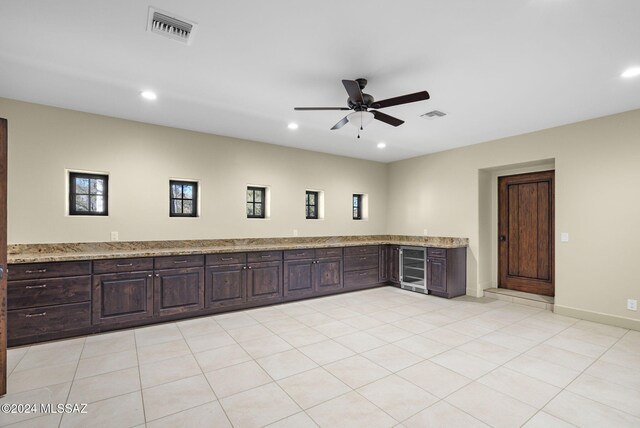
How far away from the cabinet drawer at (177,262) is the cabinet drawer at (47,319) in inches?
31.8

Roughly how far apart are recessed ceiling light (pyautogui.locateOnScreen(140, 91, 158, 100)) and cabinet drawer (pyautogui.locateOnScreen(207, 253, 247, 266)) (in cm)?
205

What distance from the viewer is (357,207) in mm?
6879

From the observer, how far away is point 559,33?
2316mm

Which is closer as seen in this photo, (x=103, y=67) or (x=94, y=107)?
(x=103, y=67)

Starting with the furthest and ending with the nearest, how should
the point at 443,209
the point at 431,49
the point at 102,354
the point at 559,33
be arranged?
the point at 443,209 < the point at 102,354 < the point at 431,49 < the point at 559,33

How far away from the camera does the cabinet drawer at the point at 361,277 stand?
5.72m

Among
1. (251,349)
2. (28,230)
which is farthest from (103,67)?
(251,349)

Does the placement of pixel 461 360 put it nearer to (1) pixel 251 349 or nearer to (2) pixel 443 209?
(1) pixel 251 349

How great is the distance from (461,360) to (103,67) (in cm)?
427

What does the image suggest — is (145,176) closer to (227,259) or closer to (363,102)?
(227,259)

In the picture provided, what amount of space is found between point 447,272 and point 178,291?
13.6 feet

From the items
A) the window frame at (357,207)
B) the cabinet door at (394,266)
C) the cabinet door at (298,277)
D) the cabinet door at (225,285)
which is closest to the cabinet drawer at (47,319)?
the cabinet door at (225,285)

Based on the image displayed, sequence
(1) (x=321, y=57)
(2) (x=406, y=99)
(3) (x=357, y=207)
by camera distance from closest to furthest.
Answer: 1. (1) (x=321, y=57)
2. (2) (x=406, y=99)
3. (3) (x=357, y=207)

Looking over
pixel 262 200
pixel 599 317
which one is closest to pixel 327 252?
pixel 262 200
